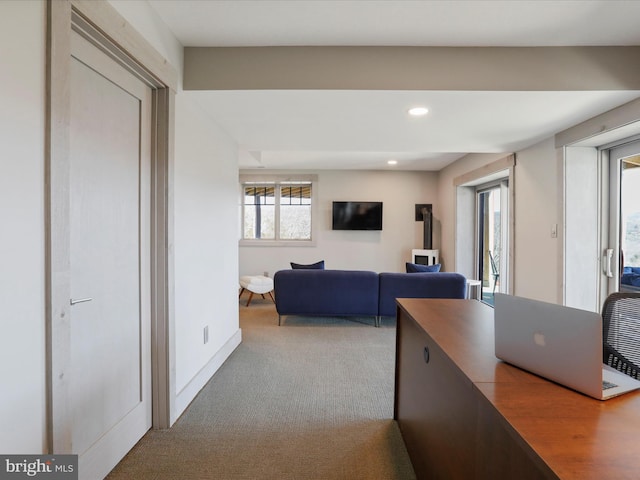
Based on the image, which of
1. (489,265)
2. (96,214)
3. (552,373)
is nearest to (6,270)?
(96,214)

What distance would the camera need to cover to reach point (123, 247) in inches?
67.8

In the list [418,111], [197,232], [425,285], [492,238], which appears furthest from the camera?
[492,238]

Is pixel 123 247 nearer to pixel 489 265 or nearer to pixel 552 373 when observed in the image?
pixel 552 373

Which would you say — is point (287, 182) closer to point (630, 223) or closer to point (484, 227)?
point (484, 227)

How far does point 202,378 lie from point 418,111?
8.87 feet

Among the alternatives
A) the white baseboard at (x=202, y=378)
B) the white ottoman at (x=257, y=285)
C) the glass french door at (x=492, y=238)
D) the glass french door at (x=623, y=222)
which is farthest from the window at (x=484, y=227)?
the white baseboard at (x=202, y=378)

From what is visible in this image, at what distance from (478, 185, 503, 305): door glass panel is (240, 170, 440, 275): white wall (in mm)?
1335

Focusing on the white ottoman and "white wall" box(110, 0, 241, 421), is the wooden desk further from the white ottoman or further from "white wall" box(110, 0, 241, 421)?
the white ottoman

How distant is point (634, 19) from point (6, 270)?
10.6 ft

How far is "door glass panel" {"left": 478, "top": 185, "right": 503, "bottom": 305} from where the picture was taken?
4945 millimetres

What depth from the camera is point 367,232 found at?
6664 millimetres

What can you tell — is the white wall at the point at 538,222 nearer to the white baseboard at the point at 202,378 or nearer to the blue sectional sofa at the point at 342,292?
the blue sectional sofa at the point at 342,292

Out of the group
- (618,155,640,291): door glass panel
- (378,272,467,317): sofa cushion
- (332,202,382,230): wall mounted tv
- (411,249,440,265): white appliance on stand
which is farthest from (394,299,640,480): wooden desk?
(332,202,382,230): wall mounted tv

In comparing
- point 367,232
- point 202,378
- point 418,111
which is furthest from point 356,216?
point 202,378
